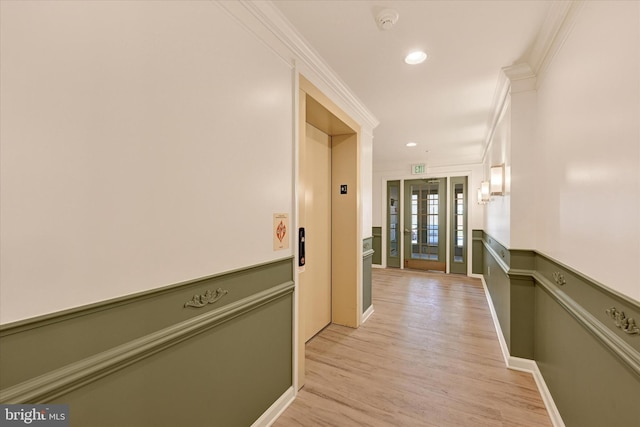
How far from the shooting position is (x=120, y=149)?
1003mm

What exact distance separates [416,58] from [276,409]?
2704mm

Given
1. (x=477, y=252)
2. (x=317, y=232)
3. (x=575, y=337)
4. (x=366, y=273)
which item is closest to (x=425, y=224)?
(x=477, y=252)

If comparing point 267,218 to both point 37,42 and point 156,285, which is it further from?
point 37,42

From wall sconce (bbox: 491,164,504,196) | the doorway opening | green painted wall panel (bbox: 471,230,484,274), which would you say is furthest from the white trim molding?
green painted wall panel (bbox: 471,230,484,274)

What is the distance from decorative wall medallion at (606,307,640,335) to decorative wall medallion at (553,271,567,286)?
570 millimetres

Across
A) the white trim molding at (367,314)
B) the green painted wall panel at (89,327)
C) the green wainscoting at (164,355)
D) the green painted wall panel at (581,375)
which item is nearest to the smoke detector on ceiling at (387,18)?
the green wainscoting at (164,355)

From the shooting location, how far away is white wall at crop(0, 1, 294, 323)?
791mm

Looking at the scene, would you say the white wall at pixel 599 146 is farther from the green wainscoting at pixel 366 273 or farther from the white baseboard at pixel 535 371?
the green wainscoting at pixel 366 273

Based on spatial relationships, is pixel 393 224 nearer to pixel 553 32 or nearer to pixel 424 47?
pixel 424 47

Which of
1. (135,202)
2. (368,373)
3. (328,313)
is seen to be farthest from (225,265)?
(328,313)

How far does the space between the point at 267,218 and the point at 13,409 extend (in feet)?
3.95

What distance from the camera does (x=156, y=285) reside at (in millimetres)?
1125

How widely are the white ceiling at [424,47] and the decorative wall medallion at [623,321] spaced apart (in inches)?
66.0

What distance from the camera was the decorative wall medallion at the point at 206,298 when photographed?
1.27 m
